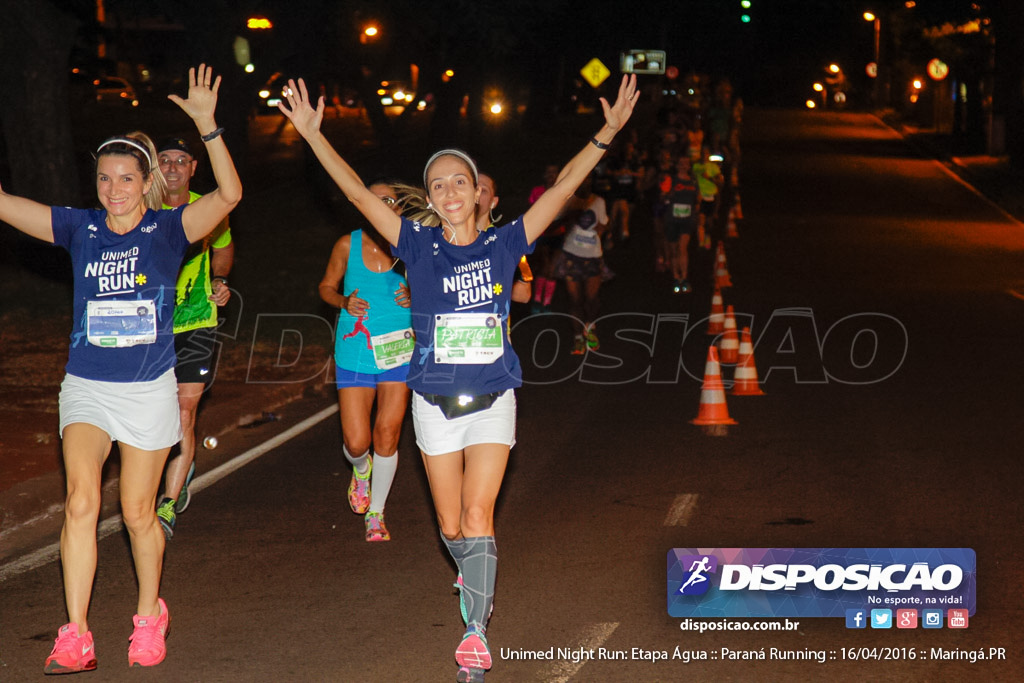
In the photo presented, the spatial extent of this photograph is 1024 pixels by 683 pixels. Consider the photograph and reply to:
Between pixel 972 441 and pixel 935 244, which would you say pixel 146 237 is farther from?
pixel 935 244

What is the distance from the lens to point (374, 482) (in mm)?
7812

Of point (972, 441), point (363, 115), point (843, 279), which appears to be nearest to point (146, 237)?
point (972, 441)

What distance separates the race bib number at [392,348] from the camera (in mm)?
7711

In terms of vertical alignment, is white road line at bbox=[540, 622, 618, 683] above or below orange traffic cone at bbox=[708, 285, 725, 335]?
above

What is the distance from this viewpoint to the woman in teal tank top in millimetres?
7730

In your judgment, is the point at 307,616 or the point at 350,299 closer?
the point at 307,616

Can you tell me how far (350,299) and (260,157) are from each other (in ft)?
139

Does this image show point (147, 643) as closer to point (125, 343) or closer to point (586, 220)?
point (125, 343)

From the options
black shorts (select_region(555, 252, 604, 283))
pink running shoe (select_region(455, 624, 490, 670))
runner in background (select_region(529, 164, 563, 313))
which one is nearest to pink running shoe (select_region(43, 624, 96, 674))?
pink running shoe (select_region(455, 624, 490, 670))

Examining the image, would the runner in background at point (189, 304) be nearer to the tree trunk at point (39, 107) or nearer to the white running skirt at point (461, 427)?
the white running skirt at point (461, 427)

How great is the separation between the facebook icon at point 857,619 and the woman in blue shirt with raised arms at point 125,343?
9.95 feet

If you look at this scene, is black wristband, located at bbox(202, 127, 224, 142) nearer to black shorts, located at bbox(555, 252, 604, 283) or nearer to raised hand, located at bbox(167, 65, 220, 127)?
raised hand, located at bbox(167, 65, 220, 127)

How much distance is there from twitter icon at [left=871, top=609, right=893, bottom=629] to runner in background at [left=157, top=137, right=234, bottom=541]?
386 cm

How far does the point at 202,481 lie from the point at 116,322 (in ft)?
13.3
